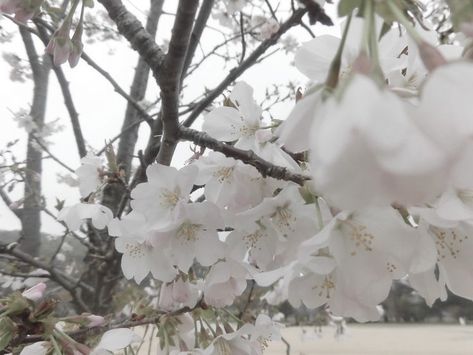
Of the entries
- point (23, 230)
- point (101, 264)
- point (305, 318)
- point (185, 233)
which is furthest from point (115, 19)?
point (305, 318)

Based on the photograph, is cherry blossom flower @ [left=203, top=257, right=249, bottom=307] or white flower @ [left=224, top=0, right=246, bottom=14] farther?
white flower @ [left=224, top=0, right=246, bottom=14]

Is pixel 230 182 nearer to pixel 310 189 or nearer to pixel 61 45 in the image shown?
pixel 310 189

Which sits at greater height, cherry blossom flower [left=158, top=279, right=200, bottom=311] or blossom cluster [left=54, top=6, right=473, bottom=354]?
blossom cluster [left=54, top=6, right=473, bottom=354]

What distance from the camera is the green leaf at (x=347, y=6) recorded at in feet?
0.89

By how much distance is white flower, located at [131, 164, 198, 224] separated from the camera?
55 centimetres

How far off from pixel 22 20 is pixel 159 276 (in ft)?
1.36

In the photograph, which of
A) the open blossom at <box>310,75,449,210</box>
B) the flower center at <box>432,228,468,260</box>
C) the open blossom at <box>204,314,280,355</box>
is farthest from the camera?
the open blossom at <box>204,314,280,355</box>

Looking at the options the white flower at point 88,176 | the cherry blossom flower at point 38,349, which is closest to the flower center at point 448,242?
the cherry blossom flower at point 38,349

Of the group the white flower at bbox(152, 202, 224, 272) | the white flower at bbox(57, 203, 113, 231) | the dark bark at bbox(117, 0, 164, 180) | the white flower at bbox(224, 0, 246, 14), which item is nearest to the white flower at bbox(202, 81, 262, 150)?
the white flower at bbox(152, 202, 224, 272)

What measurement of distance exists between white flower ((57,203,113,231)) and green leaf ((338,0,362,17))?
0.70 meters

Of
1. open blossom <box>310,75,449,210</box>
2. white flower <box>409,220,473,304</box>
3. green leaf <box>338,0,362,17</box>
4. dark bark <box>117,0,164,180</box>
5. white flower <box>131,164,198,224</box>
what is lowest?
dark bark <box>117,0,164,180</box>

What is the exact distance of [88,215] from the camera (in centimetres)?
89

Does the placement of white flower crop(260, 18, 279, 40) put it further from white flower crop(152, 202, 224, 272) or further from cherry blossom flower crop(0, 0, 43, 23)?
white flower crop(152, 202, 224, 272)

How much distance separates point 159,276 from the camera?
2.08 ft
